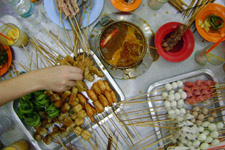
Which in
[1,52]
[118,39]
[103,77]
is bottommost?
[103,77]

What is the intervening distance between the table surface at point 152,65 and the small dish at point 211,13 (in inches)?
7.4

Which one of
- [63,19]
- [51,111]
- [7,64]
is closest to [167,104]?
[51,111]

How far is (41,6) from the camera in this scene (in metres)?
2.24

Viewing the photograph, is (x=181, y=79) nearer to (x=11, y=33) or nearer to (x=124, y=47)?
(x=124, y=47)

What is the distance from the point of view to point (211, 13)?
1.97 metres

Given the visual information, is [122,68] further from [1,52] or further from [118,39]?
[1,52]

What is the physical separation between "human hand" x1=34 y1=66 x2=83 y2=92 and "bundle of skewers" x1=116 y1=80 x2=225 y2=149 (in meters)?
0.69

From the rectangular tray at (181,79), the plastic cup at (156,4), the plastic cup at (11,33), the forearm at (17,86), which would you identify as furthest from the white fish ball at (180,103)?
the plastic cup at (11,33)

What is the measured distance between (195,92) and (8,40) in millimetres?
2361

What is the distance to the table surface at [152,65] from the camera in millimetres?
2141

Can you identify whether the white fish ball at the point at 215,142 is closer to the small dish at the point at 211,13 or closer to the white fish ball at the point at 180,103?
the white fish ball at the point at 180,103

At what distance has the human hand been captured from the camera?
5.15 ft

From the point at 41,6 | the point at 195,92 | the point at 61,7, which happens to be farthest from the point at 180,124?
the point at 41,6

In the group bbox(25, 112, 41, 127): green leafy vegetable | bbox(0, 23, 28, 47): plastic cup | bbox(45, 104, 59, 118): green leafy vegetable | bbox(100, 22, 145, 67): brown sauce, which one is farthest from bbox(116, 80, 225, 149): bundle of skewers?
bbox(0, 23, 28, 47): plastic cup
